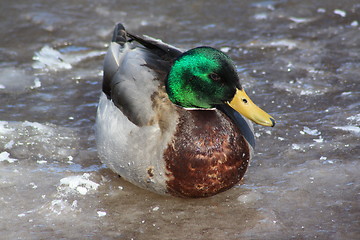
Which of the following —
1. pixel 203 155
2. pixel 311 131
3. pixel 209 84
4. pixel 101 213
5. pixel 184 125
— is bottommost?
pixel 101 213

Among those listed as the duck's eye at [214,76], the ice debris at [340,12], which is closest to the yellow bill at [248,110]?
the duck's eye at [214,76]

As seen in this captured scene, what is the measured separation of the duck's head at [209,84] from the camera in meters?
3.34

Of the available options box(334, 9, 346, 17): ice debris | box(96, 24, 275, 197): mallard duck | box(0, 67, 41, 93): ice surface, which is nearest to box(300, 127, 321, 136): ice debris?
box(96, 24, 275, 197): mallard duck

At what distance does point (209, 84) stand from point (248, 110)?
0.27 metres

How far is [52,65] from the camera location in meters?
5.81

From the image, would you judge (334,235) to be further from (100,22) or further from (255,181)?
(100,22)

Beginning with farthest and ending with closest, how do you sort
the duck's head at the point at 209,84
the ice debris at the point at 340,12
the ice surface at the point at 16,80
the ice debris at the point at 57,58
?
1. the ice debris at the point at 340,12
2. the ice debris at the point at 57,58
3. the ice surface at the point at 16,80
4. the duck's head at the point at 209,84

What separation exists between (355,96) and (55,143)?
248 cm

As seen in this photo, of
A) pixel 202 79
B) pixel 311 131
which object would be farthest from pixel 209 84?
pixel 311 131

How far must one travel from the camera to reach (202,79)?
3.40 metres

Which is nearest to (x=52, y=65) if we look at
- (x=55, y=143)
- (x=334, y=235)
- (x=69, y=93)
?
(x=69, y=93)

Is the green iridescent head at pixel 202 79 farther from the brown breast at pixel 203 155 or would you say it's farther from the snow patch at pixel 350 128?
the snow patch at pixel 350 128

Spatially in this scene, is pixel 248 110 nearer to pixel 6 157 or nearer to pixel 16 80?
pixel 6 157

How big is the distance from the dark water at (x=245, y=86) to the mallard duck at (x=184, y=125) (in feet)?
0.76
